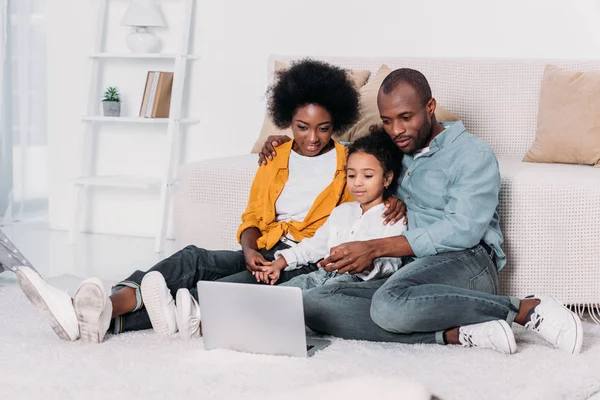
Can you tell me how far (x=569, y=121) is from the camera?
2881 mm

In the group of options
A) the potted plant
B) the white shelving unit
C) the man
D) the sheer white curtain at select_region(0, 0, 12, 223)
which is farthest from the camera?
the sheer white curtain at select_region(0, 0, 12, 223)

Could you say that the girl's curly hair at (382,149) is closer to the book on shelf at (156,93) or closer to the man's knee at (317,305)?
the man's knee at (317,305)

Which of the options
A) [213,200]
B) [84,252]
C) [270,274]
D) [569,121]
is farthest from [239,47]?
[270,274]

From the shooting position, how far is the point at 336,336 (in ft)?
7.29

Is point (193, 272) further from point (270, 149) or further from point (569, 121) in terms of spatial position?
point (569, 121)

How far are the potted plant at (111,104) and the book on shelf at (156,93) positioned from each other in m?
0.17

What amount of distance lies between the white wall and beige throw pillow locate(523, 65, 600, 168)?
0.52m

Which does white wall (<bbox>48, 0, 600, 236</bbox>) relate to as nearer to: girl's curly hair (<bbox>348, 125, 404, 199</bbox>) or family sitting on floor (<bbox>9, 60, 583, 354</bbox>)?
family sitting on floor (<bbox>9, 60, 583, 354</bbox>)

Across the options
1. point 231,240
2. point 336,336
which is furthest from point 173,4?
point 336,336

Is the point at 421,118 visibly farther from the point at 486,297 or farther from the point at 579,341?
the point at 579,341

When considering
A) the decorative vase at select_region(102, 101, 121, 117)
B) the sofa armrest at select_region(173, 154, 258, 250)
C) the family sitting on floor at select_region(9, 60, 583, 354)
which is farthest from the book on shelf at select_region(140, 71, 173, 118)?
the family sitting on floor at select_region(9, 60, 583, 354)

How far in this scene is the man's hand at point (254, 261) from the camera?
2.28 meters

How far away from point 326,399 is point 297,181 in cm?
88

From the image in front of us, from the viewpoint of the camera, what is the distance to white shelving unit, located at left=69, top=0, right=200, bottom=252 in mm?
3908
